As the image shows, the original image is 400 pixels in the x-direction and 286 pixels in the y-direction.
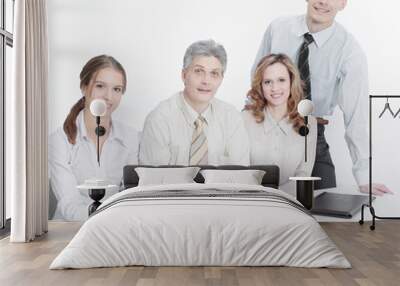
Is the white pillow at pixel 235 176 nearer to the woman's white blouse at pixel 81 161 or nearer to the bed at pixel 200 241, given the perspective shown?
the woman's white blouse at pixel 81 161

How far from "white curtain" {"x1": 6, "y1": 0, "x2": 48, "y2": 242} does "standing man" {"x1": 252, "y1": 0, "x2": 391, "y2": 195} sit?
10.8ft

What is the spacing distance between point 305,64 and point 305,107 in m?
0.70

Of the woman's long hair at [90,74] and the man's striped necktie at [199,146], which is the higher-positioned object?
the woman's long hair at [90,74]

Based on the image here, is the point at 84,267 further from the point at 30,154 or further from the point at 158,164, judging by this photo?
the point at 158,164

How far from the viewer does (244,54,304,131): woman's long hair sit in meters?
7.20

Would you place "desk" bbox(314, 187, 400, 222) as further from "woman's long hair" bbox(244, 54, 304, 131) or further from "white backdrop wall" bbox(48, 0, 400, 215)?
"woman's long hair" bbox(244, 54, 304, 131)

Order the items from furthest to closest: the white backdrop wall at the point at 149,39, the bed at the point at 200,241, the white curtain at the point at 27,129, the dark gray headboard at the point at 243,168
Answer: the white backdrop wall at the point at 149,39 → the dark gray headboard at the point at 243,168 → the white curtain at the point at 27,129 → the bed at the point at 200,241

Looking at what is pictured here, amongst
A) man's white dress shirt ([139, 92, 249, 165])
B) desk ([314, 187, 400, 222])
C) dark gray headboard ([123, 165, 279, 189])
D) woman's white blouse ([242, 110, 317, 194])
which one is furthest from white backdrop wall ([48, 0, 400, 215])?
dark gray headboard ([123, 165, 279, 189])

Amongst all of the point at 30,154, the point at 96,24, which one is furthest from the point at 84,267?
the point at 96,24

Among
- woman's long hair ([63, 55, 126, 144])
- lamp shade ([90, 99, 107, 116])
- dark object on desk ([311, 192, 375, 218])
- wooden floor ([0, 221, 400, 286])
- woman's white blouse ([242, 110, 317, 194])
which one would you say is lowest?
wooden floor ([0, 221, 400, 286])

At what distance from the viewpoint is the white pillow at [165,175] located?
6584mm

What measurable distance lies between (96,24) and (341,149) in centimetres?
368

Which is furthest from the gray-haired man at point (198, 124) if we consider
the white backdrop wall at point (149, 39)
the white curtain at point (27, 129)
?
the white curtain at point (27, 129)

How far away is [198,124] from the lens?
7238 millimetres
